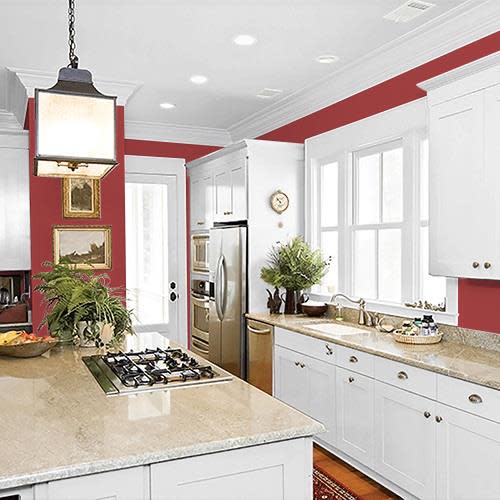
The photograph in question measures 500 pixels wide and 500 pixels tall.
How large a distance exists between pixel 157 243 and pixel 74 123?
442 centimetres

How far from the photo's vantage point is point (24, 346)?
9.05 feet

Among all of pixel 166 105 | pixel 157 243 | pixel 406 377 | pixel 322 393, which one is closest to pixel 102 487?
pixel 406 377

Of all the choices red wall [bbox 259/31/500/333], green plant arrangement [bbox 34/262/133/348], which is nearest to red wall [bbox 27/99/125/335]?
green plant arrangement [bbox 34/262/133/348]

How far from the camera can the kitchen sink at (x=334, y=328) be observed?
4047 mm

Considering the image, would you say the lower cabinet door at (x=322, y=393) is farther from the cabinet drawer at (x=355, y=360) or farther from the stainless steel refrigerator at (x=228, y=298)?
the stainless steel refrigerator at (x=228, y=298)

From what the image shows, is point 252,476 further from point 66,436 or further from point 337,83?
point 337,83

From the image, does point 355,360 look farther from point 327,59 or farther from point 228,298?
point 327,59

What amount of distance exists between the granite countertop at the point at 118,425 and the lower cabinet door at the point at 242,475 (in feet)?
0.15

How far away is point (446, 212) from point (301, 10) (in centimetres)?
143

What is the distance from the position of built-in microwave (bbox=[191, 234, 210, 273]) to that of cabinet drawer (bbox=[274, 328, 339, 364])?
175 cm

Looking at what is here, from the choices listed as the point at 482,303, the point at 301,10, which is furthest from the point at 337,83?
the point at 482,303

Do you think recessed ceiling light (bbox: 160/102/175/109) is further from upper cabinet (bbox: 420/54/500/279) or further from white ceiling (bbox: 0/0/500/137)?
upper cabinet (bbox: 420/54/500/279)

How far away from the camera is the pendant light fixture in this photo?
6.69 ft

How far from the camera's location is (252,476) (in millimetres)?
1717
